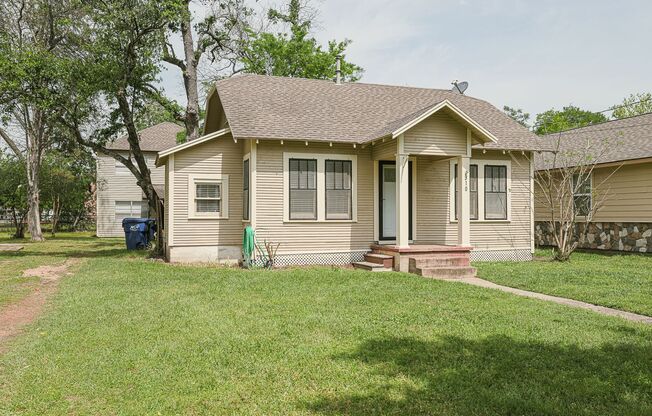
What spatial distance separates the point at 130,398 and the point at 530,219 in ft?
45.9

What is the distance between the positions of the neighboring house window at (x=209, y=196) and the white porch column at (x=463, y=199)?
20.2 feet

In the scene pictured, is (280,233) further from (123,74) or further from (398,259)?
(123,74)

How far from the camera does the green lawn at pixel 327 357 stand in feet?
13.6

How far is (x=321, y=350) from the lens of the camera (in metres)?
5.51

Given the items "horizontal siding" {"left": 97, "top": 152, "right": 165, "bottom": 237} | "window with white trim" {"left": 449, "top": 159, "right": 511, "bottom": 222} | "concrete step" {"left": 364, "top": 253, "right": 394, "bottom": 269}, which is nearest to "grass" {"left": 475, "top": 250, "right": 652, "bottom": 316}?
"window with white trim" {"left": 449, "top": 159, "right": 511, "bottom": 222}

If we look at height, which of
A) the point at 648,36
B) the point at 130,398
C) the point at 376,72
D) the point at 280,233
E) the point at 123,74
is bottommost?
the point at 130,398

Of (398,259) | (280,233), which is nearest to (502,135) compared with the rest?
(398,259)

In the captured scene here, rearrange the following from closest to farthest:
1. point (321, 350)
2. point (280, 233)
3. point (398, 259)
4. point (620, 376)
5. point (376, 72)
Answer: point (620, 376), point (321, 350), point (398, 259), point (280, 233), point (376, 72)

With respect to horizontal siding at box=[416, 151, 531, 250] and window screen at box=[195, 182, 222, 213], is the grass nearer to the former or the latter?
horizontal siding at box=[416, 151, 531, 250]

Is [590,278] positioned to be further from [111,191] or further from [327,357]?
[111,191]

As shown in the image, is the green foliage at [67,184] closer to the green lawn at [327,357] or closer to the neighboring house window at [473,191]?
the neighboring house window at [473,191]

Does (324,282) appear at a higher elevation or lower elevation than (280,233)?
lower

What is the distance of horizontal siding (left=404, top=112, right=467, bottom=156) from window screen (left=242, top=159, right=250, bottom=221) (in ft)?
14.0

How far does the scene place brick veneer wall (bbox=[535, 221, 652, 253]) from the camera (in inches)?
619
